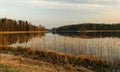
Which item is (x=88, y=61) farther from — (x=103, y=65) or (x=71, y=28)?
(x=71, y=28)

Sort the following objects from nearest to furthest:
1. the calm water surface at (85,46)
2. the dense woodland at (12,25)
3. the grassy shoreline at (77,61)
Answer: the grassy shoreline at (77,61) < the calm water surface at (85,46) < the dense woodland at (12,25)

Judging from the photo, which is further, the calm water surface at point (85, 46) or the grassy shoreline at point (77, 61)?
the calm water surface at point (85, 46)

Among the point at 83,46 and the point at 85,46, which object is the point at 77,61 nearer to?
the point at 85,46

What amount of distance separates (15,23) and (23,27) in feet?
19.5

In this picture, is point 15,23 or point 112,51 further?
point 15,23

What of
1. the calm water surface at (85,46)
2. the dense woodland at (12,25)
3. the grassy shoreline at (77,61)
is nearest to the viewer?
the grassy shoreline at (77,61)

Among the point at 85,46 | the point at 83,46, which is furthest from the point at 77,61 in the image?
the point at 83,46

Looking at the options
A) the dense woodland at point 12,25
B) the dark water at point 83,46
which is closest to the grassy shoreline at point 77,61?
the dark water at point 83,46

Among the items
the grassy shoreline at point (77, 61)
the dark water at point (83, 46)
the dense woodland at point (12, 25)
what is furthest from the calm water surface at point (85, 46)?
the dense woodland at point (12, 25)

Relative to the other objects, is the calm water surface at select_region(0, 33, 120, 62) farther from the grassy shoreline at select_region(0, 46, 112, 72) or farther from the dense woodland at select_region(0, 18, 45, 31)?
the dense woodland at select_region(0, 18, 45, 31)

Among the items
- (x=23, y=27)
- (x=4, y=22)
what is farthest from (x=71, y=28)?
(x=4, y=22)

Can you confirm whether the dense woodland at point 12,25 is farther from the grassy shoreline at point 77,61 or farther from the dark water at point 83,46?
the grassy shoreline at point 77,61

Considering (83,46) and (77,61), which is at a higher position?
(83,46)

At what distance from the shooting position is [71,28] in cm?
15662
